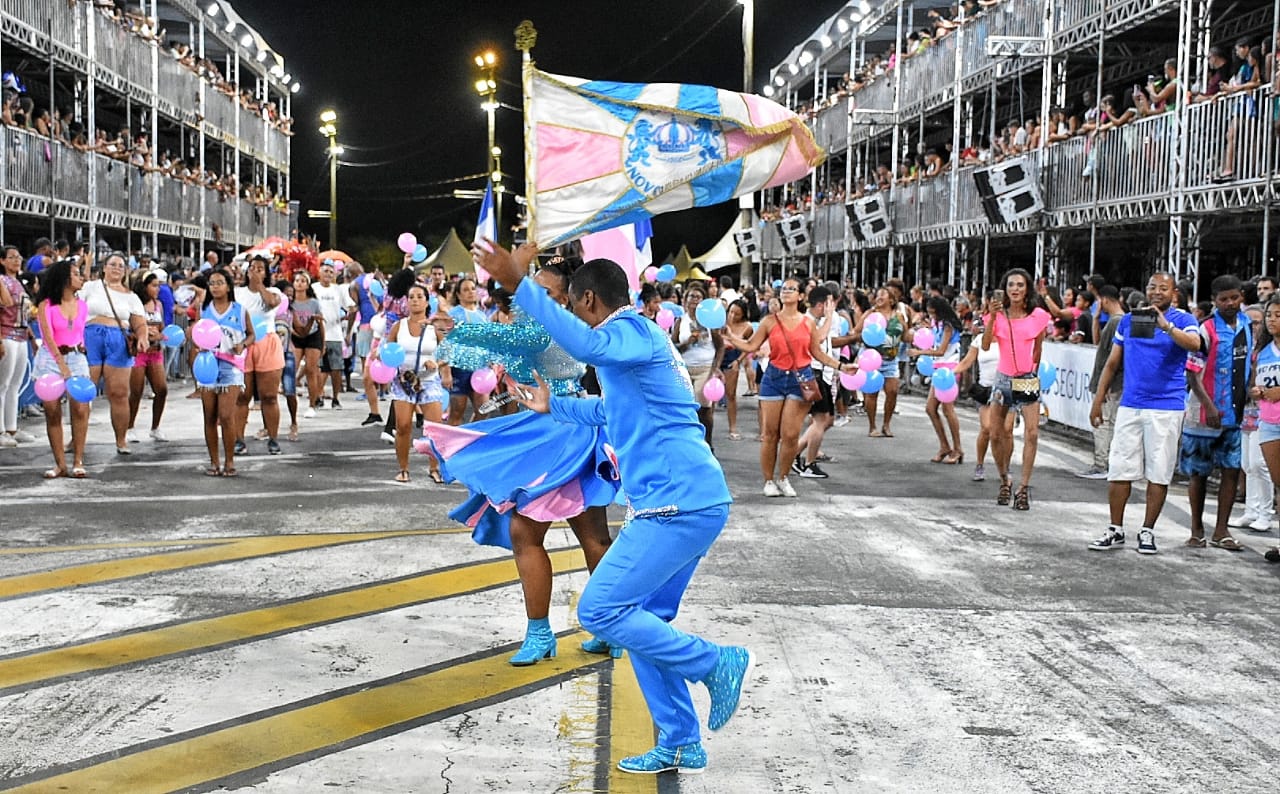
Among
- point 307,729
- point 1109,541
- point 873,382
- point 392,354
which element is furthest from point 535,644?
point 873,382

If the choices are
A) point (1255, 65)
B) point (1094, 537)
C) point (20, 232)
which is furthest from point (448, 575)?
A: point (20, 232)

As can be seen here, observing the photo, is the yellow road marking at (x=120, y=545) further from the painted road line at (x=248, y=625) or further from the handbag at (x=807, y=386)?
the handbag at (x=807, y=386)

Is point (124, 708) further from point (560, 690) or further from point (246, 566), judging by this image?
point (246, 566)

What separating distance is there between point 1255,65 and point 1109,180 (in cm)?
379

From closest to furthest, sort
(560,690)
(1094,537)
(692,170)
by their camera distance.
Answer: (560,690)
(692,170)
(1094,537)

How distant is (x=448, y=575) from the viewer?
25.8ft

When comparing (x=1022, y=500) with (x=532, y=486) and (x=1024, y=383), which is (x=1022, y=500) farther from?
(x=532, y=486)

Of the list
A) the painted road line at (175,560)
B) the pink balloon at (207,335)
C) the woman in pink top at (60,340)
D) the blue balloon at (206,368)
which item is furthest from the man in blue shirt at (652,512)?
the woman in pink top at (60,340)

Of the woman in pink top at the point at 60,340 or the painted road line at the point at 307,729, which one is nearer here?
the painted road line at the point at 307,729

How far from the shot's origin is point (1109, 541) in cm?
924

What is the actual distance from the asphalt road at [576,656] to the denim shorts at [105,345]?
1.77 m

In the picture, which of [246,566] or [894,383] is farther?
[894,383]

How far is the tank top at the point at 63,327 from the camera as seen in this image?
448 inches

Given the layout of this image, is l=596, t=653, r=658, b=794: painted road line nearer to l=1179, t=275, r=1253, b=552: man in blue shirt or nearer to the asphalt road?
the asphalt road
